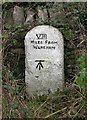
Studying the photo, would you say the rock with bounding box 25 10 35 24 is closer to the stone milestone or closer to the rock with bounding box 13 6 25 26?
the rock with bounding box 13 6 25 26

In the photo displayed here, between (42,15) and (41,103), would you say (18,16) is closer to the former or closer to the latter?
(42,15)

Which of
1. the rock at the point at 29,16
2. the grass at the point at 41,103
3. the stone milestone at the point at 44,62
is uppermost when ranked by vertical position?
the rock at the point at 29,16

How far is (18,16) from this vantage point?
18.7 ft

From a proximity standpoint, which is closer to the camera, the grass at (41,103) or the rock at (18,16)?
the grass at (41,103)

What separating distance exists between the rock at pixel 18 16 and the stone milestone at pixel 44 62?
540mm

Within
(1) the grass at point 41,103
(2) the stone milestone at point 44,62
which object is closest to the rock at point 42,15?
(2) the stone milestone at point 44,62

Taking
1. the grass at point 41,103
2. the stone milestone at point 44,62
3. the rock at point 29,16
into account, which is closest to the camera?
the grass at point 41,103

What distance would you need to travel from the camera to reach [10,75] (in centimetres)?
516

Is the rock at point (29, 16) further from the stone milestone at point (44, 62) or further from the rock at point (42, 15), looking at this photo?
the stone milestone at point (44, 62)

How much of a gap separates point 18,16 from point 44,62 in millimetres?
974

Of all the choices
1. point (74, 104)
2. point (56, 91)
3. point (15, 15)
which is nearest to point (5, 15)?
point (15, 15)

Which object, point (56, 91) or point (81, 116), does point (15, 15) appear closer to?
point (56, 91)

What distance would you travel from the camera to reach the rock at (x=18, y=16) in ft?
18.5

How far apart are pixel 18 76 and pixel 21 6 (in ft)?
3.90
